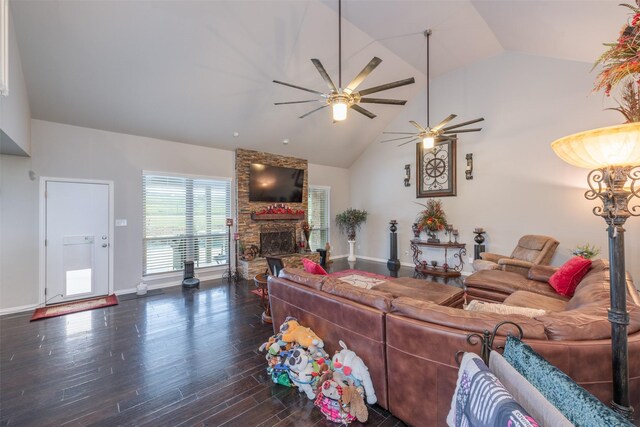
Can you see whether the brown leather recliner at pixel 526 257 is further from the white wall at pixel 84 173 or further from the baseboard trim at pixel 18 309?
the baseboard trim at pixel 18 309

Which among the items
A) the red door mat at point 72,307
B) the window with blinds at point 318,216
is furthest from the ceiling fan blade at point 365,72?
the window with blinds at point 318,216

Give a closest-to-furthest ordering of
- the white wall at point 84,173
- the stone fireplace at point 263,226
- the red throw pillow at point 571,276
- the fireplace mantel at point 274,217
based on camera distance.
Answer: the red throw pillow at point 571,276, the white wall at point 84,173, the stone fireplace at point 263,226, the fireplace mantel at point 274,217

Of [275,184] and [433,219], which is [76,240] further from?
[433,219]

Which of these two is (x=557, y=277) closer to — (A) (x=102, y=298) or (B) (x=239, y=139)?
(B) (x=239, y=139)

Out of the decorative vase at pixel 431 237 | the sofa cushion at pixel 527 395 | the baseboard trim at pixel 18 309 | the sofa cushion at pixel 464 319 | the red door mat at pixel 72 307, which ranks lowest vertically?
the red door mat at pixel 72 307

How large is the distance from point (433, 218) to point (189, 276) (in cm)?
556

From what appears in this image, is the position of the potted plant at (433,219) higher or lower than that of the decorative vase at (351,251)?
higher

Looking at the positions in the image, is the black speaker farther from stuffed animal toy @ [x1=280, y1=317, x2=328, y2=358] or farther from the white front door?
stuffed animal toy @ [x1=280, y1=317, x2=328, y2=358]

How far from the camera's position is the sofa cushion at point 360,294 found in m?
1.90

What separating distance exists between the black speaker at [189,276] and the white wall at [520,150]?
17.4 ft

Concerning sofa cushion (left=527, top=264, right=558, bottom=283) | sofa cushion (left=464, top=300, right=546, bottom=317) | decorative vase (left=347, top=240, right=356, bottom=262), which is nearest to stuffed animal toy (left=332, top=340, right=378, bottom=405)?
sofa cushion (left=464, top=300, right=546, bottom=317)

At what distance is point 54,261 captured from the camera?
4.32 m

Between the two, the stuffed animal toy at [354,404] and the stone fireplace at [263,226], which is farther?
the stone fireplace at [263,226]

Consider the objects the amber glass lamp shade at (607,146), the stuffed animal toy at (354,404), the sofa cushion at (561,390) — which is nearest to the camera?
the sofa cushion at (561,390)
